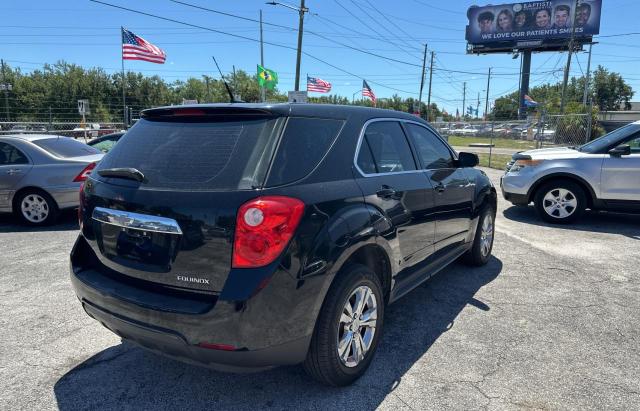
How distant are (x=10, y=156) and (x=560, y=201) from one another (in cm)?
891

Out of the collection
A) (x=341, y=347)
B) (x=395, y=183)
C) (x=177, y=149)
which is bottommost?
(x=341, y=347)

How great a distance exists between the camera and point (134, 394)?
2.66 meters

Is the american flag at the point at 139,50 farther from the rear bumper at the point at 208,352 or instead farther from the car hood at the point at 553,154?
the rear bumper at the point at 208,352

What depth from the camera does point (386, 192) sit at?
3033 mm

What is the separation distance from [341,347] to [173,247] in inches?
45.3

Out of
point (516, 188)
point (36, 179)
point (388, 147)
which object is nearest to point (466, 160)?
point (388, 147)

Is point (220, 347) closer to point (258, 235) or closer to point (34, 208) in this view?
point (258, 235)

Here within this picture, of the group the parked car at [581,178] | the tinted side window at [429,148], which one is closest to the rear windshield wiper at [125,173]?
the tinted side window at [429,148]

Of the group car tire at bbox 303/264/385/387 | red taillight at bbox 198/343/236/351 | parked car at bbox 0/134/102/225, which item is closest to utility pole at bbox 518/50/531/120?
parked car at bbox 0/134/102/225

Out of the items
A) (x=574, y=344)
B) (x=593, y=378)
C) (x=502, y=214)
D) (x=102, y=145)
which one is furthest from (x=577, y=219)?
(x=102, y=145)

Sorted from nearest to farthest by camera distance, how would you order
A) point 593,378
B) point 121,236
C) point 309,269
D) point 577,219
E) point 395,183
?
point 309,269
point 121,236
point 593,378
point 395,183
point 577,219

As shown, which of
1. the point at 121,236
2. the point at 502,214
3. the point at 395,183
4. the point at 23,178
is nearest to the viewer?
the point at 121,236

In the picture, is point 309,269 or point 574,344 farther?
point 574,344

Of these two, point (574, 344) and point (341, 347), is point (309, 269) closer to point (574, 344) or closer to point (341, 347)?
point (341, 347)
